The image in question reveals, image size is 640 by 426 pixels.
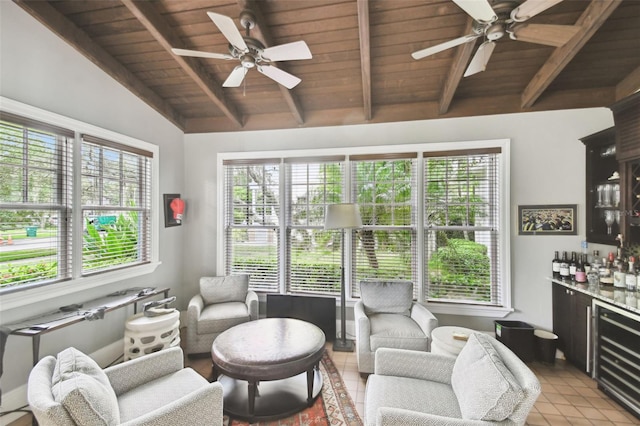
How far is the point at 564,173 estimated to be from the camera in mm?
3316

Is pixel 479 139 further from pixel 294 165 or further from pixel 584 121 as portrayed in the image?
pixel 294 165

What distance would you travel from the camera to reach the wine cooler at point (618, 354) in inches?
87.4

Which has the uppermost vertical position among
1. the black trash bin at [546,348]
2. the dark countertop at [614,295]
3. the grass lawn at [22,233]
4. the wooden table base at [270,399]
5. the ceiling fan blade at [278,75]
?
the ceiling fan blade at [278,75]

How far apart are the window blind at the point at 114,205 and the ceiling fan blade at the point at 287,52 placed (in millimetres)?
2136

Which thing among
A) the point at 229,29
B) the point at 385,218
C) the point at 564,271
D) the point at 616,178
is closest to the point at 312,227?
the point at 385,218

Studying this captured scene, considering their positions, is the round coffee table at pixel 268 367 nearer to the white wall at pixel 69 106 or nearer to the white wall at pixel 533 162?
the white wall at pixel 69 106

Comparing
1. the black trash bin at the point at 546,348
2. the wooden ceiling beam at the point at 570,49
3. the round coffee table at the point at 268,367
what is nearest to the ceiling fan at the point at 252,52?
the wooden ceiling beam at the point at 570,49

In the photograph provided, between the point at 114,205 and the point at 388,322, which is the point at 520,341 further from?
the point at 114,205

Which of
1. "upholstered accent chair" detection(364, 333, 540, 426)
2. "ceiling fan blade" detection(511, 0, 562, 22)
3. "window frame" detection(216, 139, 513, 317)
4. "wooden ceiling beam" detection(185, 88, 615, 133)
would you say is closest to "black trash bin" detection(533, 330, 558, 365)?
"window frame" detection(216, 139, 513, 317)

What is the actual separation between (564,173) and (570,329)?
5.77 ft

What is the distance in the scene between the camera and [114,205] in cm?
325

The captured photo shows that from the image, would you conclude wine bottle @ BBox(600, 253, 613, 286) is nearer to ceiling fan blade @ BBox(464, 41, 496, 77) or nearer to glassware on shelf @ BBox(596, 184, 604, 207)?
glassware on shelf @ BBox(596, 184, 604, 207)

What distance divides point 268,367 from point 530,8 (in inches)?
118

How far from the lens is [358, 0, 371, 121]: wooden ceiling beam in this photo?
7.56 ft
